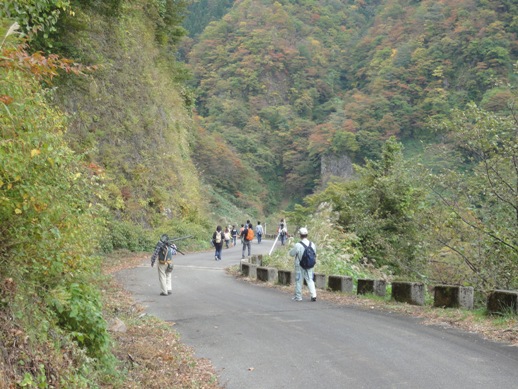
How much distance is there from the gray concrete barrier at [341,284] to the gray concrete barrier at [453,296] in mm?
3273

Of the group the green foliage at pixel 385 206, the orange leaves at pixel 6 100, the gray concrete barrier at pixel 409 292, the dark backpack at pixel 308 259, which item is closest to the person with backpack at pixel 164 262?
the dark backpack at pixel 308 259

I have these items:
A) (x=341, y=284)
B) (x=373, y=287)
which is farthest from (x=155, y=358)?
(x=341, y=284)

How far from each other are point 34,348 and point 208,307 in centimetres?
760

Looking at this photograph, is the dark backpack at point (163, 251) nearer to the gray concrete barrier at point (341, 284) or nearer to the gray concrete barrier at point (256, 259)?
the gray concrete barrier at point (341, 284)

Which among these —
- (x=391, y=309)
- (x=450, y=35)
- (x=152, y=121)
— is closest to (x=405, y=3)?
(x=450, y=35)

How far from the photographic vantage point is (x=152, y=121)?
103 feet

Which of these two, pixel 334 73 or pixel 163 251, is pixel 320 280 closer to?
pixel 163 251

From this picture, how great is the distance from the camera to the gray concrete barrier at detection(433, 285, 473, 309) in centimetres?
1055

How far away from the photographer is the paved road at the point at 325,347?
255 inches

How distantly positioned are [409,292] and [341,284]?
2.76m

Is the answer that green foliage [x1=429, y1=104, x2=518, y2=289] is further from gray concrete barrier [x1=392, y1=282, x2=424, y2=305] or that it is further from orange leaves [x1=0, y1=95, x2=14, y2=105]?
orange leaves [x1=0, y1=95, x2=14, y2=105]

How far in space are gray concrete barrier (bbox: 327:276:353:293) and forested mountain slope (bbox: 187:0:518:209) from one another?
43636mm

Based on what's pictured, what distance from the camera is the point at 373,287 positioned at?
13.2 metres

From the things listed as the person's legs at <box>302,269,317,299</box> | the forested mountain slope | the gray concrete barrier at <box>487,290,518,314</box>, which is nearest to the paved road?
the person's legs at <box>302,269,317,299</box>
